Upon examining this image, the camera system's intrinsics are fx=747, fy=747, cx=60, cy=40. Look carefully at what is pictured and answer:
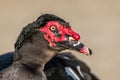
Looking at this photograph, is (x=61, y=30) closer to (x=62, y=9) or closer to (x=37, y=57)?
(x=37, y=57)

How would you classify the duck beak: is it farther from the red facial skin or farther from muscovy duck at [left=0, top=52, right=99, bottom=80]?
muscovy duck at [left=0, top=52, right=99, bottom=80]

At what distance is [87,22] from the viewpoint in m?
10.8

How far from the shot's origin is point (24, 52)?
541 centimetres

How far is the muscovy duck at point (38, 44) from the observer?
5336 millimetres

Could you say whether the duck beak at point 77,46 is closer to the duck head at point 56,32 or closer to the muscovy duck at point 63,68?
the duck head at point 56,32

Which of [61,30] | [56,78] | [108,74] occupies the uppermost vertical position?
[61,30]

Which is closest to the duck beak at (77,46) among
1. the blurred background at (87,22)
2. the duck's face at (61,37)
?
the duck's face at (61,37)

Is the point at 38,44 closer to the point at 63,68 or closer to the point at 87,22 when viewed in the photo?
the point at 63,68

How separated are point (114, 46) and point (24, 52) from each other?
4516 mm

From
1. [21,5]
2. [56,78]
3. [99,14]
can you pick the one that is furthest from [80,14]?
[56,78]

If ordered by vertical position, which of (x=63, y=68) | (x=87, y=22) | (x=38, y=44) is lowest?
(x=87, y=22)

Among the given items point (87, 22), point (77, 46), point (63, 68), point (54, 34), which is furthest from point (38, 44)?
point (87, 22)

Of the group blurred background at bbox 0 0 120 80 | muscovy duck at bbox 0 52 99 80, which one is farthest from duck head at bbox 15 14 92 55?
blurred background at bbox 0 0 120 80

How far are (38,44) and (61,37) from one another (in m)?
0.17
